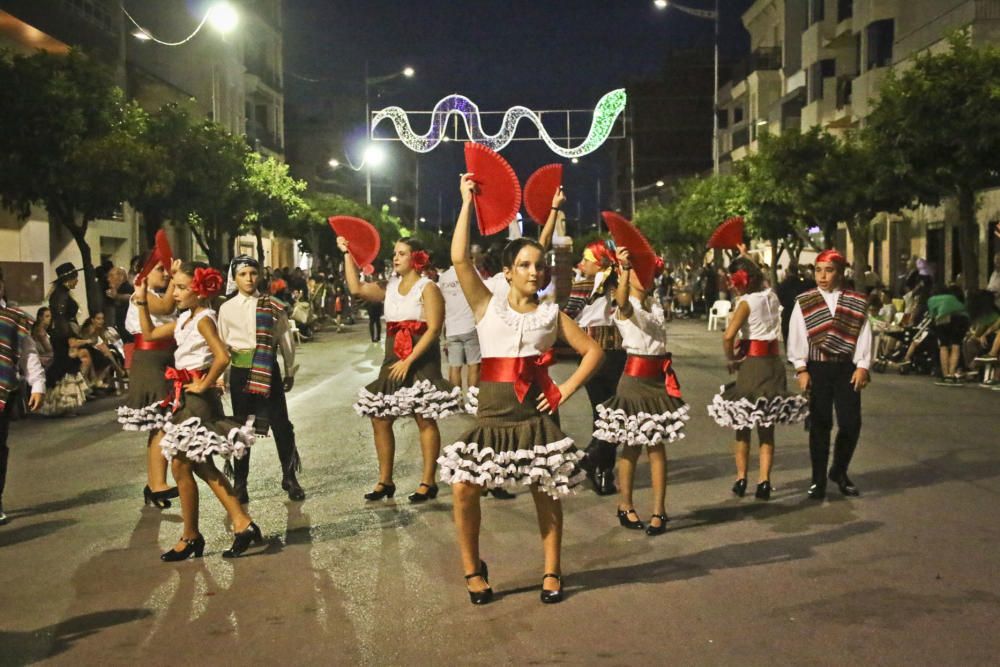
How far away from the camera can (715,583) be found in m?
6.46

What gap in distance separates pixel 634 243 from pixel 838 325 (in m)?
2.34

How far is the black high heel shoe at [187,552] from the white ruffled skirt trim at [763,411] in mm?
3912

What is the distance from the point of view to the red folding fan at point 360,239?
9164 millimetres

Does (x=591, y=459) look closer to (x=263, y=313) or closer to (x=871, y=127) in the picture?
(x=263, y=313)

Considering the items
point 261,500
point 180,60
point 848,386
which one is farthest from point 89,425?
point 180,60

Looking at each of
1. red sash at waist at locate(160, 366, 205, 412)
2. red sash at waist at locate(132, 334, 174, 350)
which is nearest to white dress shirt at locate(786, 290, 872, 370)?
red sash at waist at locate(160, 366, 205, 412)

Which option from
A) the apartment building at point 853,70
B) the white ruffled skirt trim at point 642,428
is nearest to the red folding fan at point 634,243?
the white ruffled skirt trim at point 642,428

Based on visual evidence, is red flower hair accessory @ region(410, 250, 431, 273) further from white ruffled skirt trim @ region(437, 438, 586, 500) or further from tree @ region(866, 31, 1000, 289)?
tree @ region(866, 31, 1000, 289)

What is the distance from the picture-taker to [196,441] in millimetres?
7043

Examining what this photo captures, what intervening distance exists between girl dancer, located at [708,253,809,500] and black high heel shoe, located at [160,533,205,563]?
389 cm

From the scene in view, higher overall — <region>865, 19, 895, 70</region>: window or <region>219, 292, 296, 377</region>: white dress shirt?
<region>865, 19, 895, 70</region>: window

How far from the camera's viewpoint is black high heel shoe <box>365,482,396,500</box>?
8969 millimetres

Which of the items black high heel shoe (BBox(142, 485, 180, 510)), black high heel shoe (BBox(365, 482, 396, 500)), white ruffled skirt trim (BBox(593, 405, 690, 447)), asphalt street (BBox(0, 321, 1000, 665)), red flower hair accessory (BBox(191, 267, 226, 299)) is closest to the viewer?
asphalt street (BBox(0, 321, 1000, 665))

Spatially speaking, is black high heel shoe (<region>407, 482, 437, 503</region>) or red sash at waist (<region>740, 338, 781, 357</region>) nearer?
black high heel shoe (<region>407, 482, 437, 503</region>)
